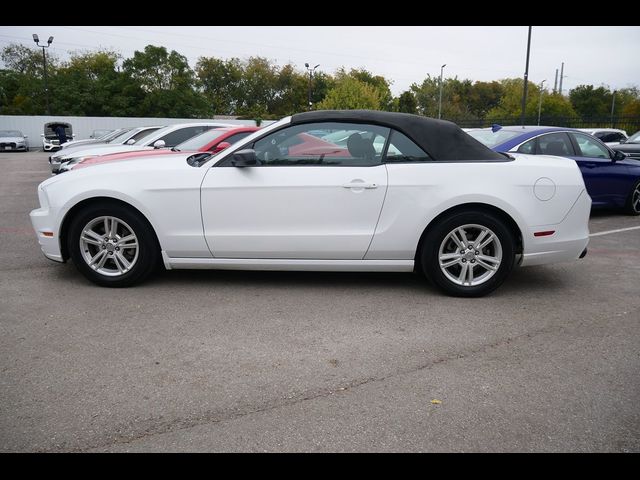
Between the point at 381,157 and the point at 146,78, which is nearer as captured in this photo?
the point at 381,157

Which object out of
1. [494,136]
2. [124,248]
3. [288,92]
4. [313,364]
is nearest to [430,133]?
[313,364]

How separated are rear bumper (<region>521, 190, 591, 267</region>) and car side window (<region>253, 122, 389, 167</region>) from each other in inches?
59.4

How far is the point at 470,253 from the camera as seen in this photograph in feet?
15.9

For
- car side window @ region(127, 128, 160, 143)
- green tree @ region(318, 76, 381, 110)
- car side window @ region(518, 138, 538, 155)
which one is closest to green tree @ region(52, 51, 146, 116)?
green tree @ region(318, 76, 381, 110)

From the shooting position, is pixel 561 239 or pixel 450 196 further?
pixel 561 239

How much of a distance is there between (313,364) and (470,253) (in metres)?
2.03

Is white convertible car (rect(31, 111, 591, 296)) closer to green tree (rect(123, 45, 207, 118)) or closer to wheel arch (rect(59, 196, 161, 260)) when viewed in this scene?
wheel arch (rect(59, 196, 161, 260))

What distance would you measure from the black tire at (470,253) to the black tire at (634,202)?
5.89m

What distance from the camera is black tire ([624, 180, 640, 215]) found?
9508 millimetres

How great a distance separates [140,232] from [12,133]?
34.8 meters

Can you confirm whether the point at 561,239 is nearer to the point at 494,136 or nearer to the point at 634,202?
the point at 494,136
